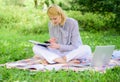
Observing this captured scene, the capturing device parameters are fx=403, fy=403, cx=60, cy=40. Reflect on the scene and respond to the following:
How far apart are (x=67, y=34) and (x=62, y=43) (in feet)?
0.56

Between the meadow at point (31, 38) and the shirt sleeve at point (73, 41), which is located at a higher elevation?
the shirt sleeve at point (73, 41)

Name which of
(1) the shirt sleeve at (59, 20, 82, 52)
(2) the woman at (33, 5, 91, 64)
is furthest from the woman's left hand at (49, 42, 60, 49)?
(1) the shirt sleeve at (59, 20, 82, 52)

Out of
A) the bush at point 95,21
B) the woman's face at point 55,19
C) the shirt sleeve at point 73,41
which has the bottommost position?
the bush at point 95,21

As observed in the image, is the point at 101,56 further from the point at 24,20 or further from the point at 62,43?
the point at 24,20

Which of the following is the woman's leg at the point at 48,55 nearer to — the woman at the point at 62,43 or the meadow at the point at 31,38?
the woman at the point at 62,43

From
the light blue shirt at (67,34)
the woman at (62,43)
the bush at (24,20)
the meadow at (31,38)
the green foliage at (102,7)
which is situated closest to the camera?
the meadow at (31,38)

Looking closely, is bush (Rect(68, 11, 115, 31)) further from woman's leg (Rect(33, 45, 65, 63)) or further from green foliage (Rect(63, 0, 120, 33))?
woman's leg (Rect(33, 45, 65, 63))

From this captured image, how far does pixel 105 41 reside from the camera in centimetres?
1009

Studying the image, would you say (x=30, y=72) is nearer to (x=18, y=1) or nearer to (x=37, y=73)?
(x=37, y=73)

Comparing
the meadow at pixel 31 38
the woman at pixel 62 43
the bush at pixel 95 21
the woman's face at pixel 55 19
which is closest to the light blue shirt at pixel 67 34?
the woman at pixel 62 43

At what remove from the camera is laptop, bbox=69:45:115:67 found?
18.6 ft

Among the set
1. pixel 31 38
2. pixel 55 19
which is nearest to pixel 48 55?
pixel 55 19

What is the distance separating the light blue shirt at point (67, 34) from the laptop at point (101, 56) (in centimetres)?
40

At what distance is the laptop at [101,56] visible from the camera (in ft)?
18.6
